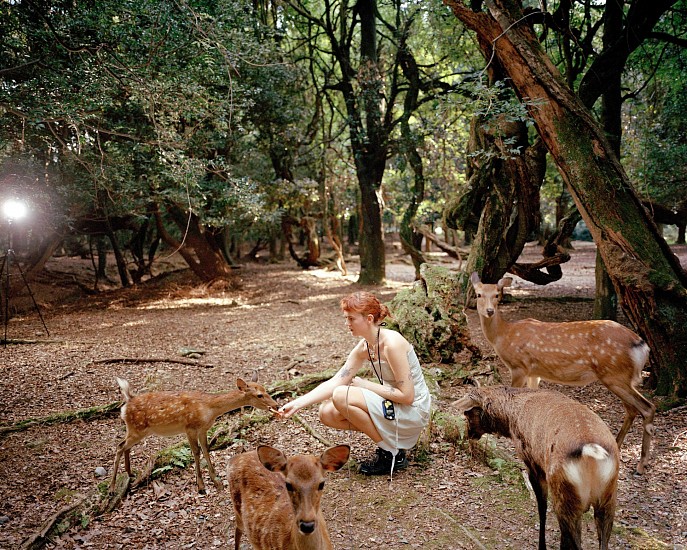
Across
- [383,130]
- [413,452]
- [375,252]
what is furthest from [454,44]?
[413,452]

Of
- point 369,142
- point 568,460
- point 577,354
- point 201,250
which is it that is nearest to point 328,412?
point 568,460

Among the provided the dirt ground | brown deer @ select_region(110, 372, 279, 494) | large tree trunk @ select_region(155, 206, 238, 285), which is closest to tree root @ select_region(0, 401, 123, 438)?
the dirt ground

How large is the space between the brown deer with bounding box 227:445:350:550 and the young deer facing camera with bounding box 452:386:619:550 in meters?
1.08

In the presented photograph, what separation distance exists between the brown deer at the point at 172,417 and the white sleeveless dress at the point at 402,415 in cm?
79

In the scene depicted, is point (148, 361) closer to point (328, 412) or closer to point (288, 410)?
point (328, 412)

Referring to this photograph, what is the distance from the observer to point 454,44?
1053cm

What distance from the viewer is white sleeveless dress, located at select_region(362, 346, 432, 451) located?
3.63 meters

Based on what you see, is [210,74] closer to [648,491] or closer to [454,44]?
[454,44]

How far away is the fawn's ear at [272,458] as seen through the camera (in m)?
2.26

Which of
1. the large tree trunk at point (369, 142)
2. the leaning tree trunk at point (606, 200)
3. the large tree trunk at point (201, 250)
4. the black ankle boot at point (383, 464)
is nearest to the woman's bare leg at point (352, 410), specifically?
the black ankle boot at point (383, 464)

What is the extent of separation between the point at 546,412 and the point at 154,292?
1300 cm

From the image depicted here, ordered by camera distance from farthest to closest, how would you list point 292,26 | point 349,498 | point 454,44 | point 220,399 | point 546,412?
point 292,26 < point 454,44 < point 220,399 < point 349,498 < point 546,412

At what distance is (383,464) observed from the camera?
384 centimetres

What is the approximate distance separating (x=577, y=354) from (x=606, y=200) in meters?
1.81
